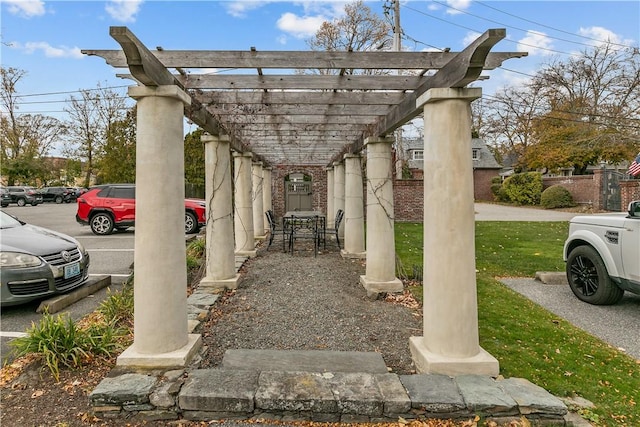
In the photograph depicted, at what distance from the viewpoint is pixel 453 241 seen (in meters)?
2.98

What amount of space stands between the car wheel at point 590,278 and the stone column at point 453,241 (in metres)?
3.18

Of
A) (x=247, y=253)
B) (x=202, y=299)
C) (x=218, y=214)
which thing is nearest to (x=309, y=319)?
(x=202, y=299)

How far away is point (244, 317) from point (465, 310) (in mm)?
2565

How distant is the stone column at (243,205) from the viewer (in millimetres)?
7621

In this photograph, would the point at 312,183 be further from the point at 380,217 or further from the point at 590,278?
the point at 590,278

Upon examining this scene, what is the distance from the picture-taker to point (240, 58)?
131 inches

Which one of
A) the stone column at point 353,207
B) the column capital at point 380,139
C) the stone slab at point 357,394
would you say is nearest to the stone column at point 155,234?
the stone slab at point 357,394

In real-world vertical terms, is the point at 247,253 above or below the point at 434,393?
above

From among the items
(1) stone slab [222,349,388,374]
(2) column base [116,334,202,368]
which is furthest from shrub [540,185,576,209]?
(2) column base [116,334,202,368]

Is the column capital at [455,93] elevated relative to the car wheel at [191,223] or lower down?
elevated

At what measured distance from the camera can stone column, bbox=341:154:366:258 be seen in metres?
6.99

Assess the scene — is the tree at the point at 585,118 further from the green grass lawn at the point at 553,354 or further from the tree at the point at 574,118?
the green grass lawn at the point at 553,354

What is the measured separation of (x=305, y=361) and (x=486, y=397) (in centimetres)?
141

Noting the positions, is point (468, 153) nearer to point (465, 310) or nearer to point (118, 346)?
point (465, 310)
